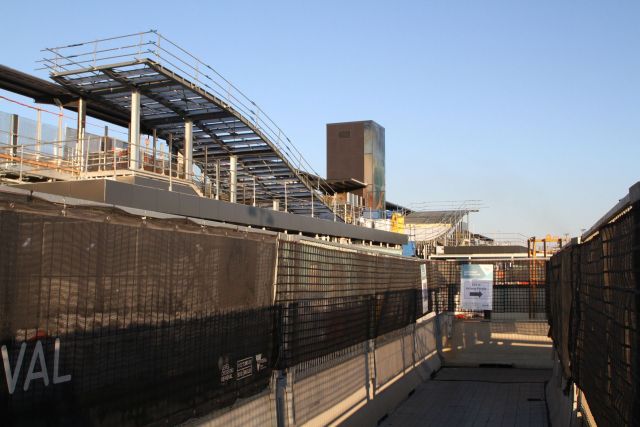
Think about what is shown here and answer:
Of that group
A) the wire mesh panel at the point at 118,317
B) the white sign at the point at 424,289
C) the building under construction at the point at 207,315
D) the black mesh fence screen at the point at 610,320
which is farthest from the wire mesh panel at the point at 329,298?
the white sign at the point at 424,289

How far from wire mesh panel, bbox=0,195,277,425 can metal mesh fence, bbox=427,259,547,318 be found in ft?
44.5

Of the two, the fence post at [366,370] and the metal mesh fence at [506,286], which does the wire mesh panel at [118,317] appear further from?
the metal mesh fence at [506,286]

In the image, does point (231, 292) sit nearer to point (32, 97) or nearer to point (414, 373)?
point (414, 373)

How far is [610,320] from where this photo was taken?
4355mm

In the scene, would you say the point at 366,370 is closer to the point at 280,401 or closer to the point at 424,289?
the point at 280,401

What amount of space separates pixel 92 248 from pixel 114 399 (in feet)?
3.42

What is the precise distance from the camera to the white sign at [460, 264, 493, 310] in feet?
63.9

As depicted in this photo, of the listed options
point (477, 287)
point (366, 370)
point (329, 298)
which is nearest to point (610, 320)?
point (329, 298)

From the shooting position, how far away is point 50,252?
3.85m

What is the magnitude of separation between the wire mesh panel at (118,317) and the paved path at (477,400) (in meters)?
6.56

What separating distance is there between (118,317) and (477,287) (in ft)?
54.1

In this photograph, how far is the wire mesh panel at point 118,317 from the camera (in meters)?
3.63

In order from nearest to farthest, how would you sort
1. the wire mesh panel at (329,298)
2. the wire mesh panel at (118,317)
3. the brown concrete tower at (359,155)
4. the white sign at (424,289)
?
the wire mesh panel at (118,317) → the wire mesh panel at (329,298) → the white sign at (424,289) → the brown concrete tower at (359,155)

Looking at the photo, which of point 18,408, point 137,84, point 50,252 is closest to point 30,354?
point 18,408
